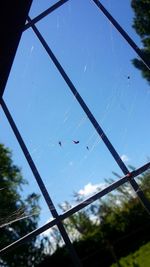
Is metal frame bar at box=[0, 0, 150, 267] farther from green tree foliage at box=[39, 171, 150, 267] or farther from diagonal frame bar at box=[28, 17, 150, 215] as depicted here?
green tree foliage at box=[39, 171, 150, 267]

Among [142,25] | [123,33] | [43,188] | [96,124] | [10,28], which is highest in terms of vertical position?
[142,25]

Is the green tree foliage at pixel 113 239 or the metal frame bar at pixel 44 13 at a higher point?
the metal frame bar at pixel 44 13

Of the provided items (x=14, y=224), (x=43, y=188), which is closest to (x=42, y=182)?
(x=43, y=188)

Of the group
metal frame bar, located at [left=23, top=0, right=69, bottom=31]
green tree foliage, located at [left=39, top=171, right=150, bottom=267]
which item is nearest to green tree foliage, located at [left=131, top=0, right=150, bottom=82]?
green tree foliage, located at [left=39, top=171, right=150, bottom=267]

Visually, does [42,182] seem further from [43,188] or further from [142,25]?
[142,25]

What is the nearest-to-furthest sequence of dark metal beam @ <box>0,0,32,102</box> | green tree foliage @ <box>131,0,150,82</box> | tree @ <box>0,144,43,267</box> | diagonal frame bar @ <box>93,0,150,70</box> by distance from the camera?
diagonal frame bar @ <box>93,0,150,70</box> < dark metal beam @ <box>0,0,32,102</box> < green tree foliage @ <box>131,0,150,82</box> < tree @ <box>0,144,43,267</box>

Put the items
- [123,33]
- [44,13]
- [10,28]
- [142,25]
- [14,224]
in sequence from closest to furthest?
[123,33], [10,28], [44,13], [142,25], [14,224]

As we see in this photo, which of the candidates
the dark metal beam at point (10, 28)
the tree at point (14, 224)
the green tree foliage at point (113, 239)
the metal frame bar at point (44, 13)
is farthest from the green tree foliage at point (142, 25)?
the dark metal beam at point (10, 28)

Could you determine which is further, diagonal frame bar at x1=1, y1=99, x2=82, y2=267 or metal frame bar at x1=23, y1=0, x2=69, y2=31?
metal frame bar at x1=23, y1=0, x2=69, y2=31

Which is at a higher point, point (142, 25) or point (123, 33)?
point (142, 25)

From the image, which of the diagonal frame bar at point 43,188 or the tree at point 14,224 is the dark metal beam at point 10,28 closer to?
the diagonal frame bar at point 43,188
